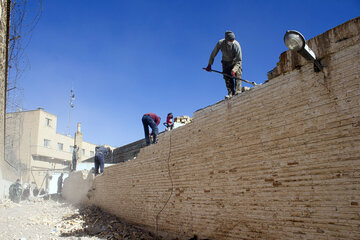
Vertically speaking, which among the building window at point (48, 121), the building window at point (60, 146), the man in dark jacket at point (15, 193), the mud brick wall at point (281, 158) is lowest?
the man in dark jacket at point (15, 193)

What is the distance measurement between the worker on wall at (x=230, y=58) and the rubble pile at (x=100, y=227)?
4141mm

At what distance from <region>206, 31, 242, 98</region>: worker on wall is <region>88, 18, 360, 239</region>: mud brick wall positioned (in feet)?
3.16

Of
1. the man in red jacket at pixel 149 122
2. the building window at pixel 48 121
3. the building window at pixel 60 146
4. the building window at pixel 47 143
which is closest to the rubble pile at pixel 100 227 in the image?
the man in red jacket at pixel 149 122

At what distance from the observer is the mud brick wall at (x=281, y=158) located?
3.29m

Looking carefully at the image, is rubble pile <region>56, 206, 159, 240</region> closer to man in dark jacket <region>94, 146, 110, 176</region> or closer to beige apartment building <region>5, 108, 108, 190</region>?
man in dark jacket <region>94, 146, 110, 176</region>

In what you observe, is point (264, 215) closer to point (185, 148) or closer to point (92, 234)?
point (185, 148)

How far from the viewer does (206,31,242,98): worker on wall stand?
603 centimetres

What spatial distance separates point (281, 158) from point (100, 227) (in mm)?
6254

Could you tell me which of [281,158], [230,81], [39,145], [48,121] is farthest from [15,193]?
[48,121]

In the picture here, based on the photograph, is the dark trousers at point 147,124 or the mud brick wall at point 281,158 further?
the dark trousers at point 147,124

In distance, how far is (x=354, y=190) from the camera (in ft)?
10.3

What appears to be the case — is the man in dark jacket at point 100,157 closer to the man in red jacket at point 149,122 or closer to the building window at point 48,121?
the man in red jacket at point 149,122

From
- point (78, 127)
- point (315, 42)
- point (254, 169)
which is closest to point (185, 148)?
point (254, 169)

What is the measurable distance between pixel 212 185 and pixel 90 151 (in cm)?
3584
